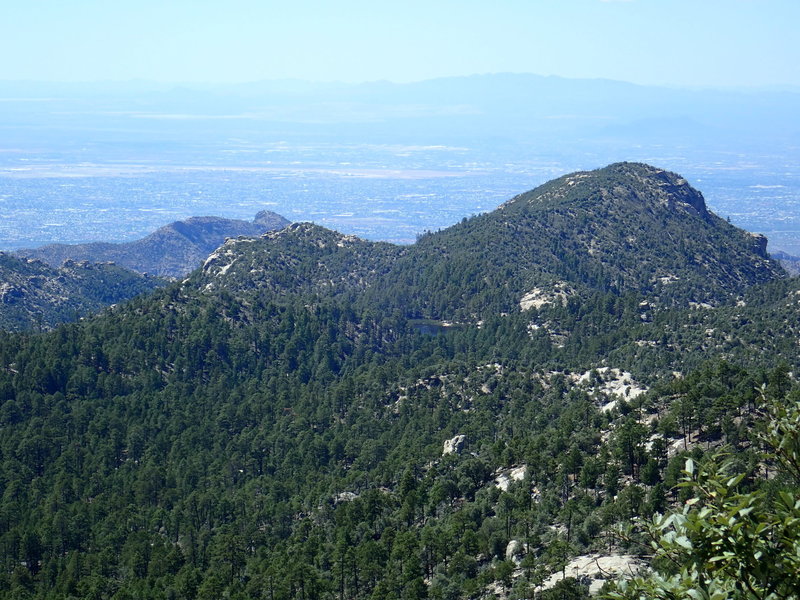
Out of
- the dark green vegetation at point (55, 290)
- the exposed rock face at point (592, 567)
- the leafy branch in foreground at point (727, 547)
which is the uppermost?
the leafy branch in foreground at point (727, 547)

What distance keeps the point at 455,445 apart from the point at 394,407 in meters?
21.8

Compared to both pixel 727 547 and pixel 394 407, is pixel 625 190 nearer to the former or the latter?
pixel 394 407

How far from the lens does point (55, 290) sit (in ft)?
554

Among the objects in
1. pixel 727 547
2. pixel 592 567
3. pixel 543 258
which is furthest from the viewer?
pixel 543 258

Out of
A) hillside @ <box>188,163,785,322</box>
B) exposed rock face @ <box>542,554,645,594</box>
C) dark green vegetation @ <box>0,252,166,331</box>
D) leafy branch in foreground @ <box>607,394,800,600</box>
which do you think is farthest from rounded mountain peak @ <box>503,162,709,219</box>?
leafy branch in foreground @ <box>607,394,800,600</box>

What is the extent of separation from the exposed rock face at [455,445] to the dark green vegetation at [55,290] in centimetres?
8674

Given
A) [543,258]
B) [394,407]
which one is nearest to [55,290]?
[543,258]

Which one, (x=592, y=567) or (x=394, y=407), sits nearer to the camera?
(x=592, y=567)

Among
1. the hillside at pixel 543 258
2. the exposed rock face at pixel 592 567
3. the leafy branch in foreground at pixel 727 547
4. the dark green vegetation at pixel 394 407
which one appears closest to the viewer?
the leafy branch in foreground at pixel 727 547

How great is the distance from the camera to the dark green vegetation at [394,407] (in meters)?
49.0

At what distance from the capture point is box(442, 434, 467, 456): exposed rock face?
68.6 meters

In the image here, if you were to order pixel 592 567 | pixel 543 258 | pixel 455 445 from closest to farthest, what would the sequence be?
pixel 592 567, pixel 455 445, pixel 543 258

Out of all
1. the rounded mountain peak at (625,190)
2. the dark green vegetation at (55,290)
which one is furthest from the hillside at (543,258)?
the dark green vegetation at (55,290)

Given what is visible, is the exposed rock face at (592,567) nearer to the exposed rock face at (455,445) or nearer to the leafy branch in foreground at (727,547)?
the leafy branch in foreground at (727,547)
